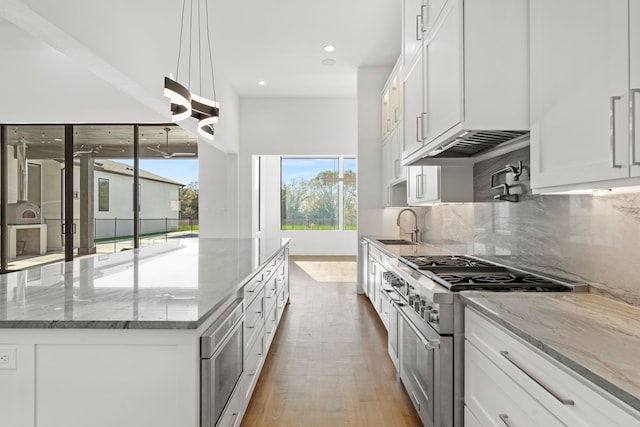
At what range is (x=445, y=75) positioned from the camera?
191 centimetres

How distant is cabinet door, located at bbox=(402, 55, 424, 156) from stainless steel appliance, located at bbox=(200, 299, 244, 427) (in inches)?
59.1

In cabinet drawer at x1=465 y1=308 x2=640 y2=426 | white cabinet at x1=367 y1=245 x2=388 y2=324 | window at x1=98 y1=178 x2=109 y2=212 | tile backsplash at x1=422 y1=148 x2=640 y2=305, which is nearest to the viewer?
cabinet drawer at x1=465 y1=308 x2=640 y2=426

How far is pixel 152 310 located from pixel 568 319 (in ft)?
4.69

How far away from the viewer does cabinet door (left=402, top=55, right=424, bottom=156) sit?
233 centimetres

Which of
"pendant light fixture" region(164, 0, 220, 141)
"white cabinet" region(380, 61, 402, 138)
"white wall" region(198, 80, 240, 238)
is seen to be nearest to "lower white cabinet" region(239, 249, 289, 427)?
"pendant light fixture" region(164, 0, 220, 141)

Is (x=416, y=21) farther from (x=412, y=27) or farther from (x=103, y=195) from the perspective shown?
(x=103, y=195)

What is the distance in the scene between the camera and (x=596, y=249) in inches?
62.6

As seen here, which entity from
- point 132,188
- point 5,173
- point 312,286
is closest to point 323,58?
point 312,286

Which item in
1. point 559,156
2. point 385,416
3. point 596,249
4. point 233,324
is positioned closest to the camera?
point 559,156

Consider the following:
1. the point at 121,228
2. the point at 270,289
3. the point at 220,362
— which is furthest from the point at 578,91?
the point at 121,228

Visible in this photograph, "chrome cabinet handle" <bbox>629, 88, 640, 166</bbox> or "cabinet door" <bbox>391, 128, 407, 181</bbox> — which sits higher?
"cabinet door" <bbox>391, 128, 407, 181</bbox>

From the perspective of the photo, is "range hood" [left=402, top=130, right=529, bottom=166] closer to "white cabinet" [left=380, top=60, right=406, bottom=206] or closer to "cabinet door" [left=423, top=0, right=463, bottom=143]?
"cabinet door" [left=423, top=0, right=463, bottom=143]

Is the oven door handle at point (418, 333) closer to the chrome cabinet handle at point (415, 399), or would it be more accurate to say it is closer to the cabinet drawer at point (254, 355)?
the chrome cabinet handle at point (415, 399)

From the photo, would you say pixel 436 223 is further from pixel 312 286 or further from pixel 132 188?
pixel 132 188
